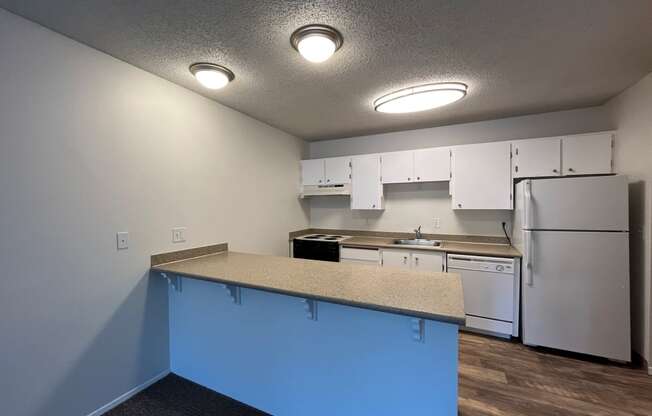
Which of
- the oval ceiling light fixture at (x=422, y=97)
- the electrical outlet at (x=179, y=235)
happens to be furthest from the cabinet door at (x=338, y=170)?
the electrical outlet at (x=179, y=235)

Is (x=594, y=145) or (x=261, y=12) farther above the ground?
(x=261, y=12)

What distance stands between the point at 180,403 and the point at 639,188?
4136mm

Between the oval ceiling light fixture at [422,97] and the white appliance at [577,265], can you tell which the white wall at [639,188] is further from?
the oval ceiling light fixture at [422,97]

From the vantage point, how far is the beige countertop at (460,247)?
2727 mm

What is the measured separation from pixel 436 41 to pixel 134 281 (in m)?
2.70

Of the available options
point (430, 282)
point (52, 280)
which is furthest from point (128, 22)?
point (430, 282)

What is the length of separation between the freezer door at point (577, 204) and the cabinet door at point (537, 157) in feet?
1.40

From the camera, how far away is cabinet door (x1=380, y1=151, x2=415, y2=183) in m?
3.40

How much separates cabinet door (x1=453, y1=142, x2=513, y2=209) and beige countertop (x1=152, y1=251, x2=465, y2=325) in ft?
5.74

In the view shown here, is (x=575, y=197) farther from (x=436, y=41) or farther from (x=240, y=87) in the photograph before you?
(x=240, y=87)

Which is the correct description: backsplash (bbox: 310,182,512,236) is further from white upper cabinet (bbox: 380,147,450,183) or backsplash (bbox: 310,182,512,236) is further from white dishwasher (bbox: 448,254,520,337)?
white dishwasher (bbox: 448,254,520,337)

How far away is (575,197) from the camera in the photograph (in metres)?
2.32

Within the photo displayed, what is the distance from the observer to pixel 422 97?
2287 millimetres

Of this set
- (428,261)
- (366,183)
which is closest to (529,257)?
(428,261)
